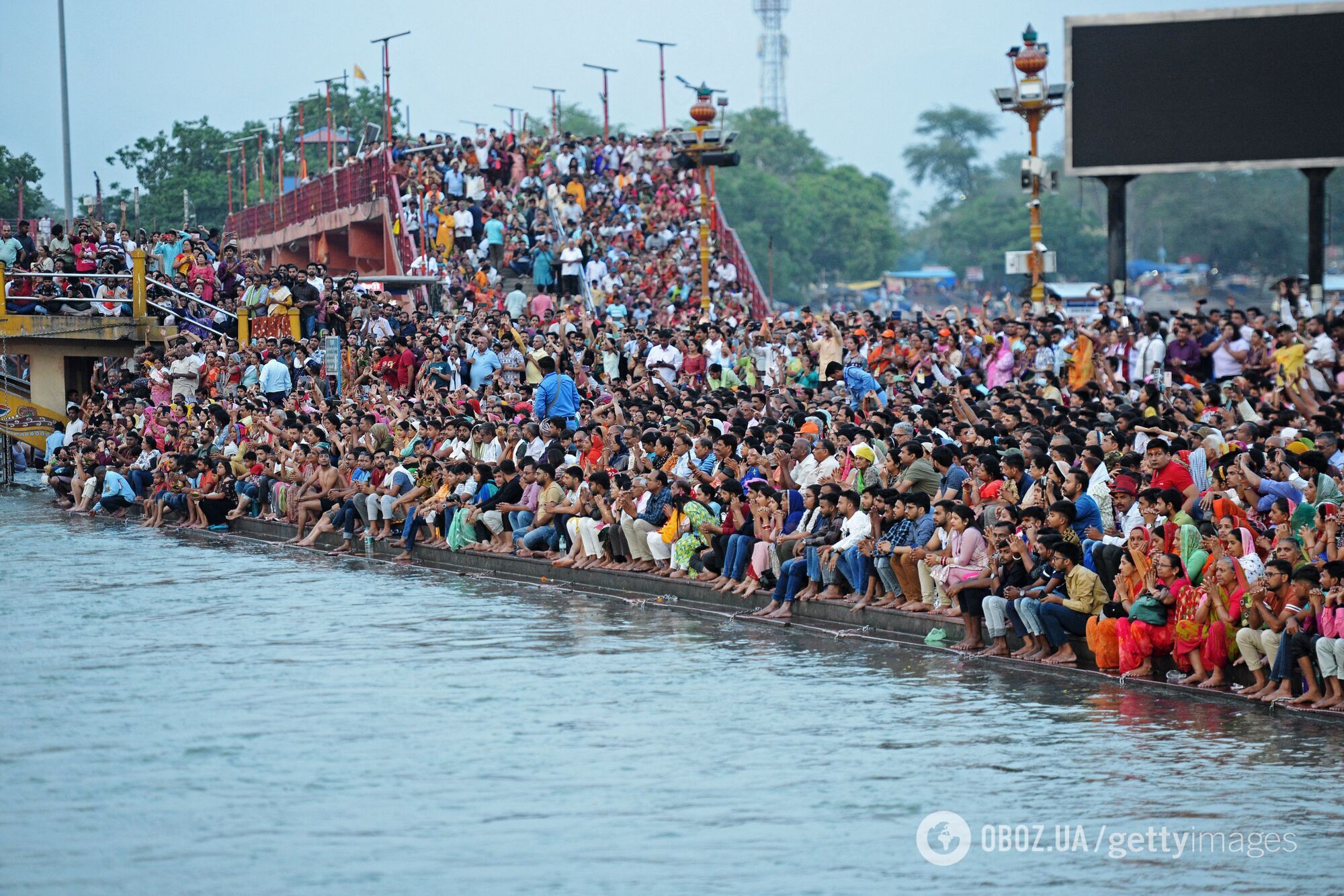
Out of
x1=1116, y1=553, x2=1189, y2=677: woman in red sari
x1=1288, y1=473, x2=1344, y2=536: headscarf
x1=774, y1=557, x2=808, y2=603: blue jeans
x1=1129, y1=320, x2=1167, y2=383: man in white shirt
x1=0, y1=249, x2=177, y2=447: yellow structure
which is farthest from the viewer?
x1=0, y1=249, x2=177, y2=447: yellow structure

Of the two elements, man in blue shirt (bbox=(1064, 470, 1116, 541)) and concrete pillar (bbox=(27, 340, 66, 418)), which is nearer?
man in blue shirt (bbox=(1064, 470, 1116, 541))

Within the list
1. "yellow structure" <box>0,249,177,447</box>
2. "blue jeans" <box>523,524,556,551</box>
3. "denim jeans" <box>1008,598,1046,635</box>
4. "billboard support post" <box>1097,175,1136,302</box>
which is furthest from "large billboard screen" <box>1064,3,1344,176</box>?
"denim jeans" <box>1008,598,1046,635</box>

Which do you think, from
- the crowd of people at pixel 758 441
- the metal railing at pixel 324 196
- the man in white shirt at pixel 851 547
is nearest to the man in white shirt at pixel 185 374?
the crowd of people at pixel 758 441

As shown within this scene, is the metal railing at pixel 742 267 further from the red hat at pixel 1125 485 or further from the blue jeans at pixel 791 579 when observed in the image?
the red hat at pixel 1125 485

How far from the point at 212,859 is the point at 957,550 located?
6.85m

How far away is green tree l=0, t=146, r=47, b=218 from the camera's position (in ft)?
171

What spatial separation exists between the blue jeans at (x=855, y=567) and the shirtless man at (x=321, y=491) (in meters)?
8.05

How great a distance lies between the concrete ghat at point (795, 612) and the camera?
1231 centimetres

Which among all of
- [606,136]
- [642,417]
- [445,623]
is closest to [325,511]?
[642,417]

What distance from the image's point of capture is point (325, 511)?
21.0 metres

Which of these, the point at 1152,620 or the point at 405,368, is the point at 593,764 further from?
the point at 405,368

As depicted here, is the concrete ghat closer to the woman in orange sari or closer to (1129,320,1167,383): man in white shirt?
the woman in orange sari

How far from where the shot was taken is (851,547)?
14.7 metres

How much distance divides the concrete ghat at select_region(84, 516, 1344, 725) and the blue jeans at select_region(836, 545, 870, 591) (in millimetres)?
240
